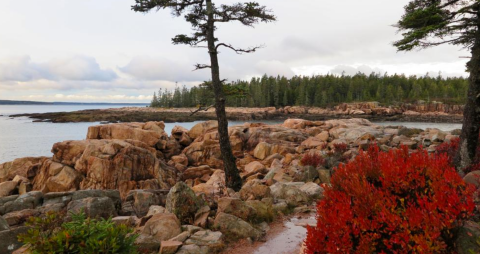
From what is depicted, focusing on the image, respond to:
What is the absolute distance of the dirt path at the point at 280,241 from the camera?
18.9ft

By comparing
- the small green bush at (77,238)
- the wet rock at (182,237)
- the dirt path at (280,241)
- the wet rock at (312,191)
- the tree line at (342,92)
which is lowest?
the dirt path at (280,241)

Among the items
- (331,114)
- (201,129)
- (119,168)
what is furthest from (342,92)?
(119,168)

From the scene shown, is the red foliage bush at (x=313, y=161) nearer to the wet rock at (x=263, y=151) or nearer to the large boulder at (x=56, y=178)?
the wet rock at (x=263, y=151)

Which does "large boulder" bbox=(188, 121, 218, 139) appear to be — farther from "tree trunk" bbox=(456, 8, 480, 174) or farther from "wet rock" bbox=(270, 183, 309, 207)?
"tree trunk" bbox=(456, 8, 480, 174)

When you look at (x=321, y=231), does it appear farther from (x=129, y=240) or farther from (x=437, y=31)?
(x=437, y=31)

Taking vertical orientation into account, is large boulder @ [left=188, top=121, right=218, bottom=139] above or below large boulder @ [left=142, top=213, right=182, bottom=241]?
above

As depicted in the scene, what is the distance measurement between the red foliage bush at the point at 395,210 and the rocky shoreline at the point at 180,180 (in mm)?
1152

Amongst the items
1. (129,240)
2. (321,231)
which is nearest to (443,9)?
(321,231)

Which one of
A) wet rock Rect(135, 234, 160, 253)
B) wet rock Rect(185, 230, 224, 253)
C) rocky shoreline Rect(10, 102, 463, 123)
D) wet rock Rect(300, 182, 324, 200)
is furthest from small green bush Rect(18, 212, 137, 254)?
rocky shoreline Rect(10, 102, 463, 123)

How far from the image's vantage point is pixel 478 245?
9.88 feet

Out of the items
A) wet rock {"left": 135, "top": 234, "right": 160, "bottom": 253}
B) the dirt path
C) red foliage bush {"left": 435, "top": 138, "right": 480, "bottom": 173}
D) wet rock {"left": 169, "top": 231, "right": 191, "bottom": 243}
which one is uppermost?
red foliage bush {"left": 435, "top": 138, "right": 480, "bottom": 173}

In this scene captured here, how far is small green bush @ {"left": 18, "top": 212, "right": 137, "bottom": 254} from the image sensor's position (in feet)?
10.4

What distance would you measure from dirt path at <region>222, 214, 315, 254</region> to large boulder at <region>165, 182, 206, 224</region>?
5.03 feet

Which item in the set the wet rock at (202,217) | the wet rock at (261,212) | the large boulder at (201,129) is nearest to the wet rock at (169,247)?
the wet rock at (202,217)
